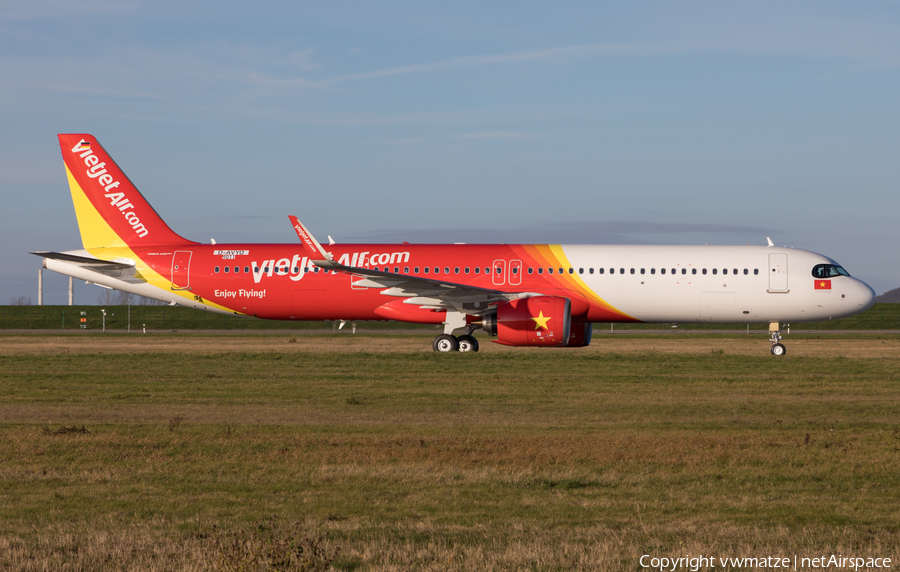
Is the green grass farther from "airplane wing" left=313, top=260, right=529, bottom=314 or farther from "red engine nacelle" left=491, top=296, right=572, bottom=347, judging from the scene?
"red engine nacelle" left=491, top=296, right=572, bottom=347

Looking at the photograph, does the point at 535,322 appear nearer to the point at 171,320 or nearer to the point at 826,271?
the point at 826,271

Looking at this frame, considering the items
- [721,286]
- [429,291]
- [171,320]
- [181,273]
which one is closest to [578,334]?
[721,286]

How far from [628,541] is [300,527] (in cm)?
290

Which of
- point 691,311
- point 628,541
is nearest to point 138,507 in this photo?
point 628,541

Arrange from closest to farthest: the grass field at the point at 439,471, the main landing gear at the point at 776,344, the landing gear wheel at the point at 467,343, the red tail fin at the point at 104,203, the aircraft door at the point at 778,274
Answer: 1. the grass field at the point at 439,471
2. the aircraft door at the point at 778,274
3. the landing gear wheel at the point at 467,343
4. the main landing gear at the point at 776,344
5. the red tail fin at the point at 104,203

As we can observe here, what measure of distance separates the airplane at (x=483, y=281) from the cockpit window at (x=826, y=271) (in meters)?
0.05

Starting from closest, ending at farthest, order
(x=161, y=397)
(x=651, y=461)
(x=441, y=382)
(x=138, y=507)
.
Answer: (x=138, y=507) → (x=651, y=461) → (x=161, y=397) → (x=441, y=382)

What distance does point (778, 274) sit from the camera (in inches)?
1264

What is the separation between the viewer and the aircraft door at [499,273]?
32.2m

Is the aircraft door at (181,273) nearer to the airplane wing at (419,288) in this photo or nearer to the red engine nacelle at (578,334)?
the airplane wing at (419,288)

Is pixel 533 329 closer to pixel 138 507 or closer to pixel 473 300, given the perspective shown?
pixel 473 300

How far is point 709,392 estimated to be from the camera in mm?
20609

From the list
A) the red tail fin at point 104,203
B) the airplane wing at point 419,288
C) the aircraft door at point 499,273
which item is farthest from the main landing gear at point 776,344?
the red tail fin at point 104,203

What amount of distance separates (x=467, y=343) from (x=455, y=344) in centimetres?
45
